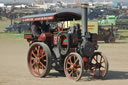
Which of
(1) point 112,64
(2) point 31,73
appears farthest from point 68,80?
(1) point 112,64

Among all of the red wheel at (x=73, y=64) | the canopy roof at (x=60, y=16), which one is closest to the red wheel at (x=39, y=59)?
the red wheel at (x=73, y=64)

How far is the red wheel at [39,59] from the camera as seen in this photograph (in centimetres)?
915

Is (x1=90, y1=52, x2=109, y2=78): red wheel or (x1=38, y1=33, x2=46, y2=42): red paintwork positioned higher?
(x1=38, y1=33, x2=46, y2=42): red paintwork

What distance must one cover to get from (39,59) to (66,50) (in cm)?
85

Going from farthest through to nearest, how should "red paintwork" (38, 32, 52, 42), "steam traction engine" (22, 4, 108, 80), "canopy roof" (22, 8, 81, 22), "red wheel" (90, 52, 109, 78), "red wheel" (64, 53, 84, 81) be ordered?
"red paintwork" (38, 32, 52, 42), "canopy roof" (22, 8, 81, 22), "red wheel" (90, 52, 109, 78), "steam traction engine" (22, 4, 108, 80), "red wheel" (64, 53, 84, 81)

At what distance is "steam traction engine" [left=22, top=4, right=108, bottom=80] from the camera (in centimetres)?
896

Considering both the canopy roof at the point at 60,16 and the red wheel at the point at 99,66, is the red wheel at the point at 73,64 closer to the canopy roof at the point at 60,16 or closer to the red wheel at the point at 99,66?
the red wheel at the point at 99,66

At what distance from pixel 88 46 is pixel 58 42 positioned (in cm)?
84

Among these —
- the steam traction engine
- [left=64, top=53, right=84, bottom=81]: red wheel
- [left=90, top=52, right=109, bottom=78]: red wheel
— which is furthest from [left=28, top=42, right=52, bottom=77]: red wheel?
[left=90, top=52, right=109, bottom=78]: red wheel

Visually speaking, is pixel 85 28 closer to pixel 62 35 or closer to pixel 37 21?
pixel 62 35

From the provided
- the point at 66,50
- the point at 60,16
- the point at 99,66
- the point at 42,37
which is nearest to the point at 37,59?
the point at 42,37

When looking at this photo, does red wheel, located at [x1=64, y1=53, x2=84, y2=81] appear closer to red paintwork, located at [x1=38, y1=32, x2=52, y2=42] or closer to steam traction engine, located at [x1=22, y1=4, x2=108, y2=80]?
steam traction engine, located at [x1=22, y1=4, x2=108, y2=80]

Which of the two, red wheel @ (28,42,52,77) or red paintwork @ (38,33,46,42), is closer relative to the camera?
red wheel @ (28,42,52,77)

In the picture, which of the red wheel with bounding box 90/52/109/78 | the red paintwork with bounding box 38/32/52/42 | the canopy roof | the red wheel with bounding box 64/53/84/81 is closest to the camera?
the red wheel with bounding box 64/53/84/81
